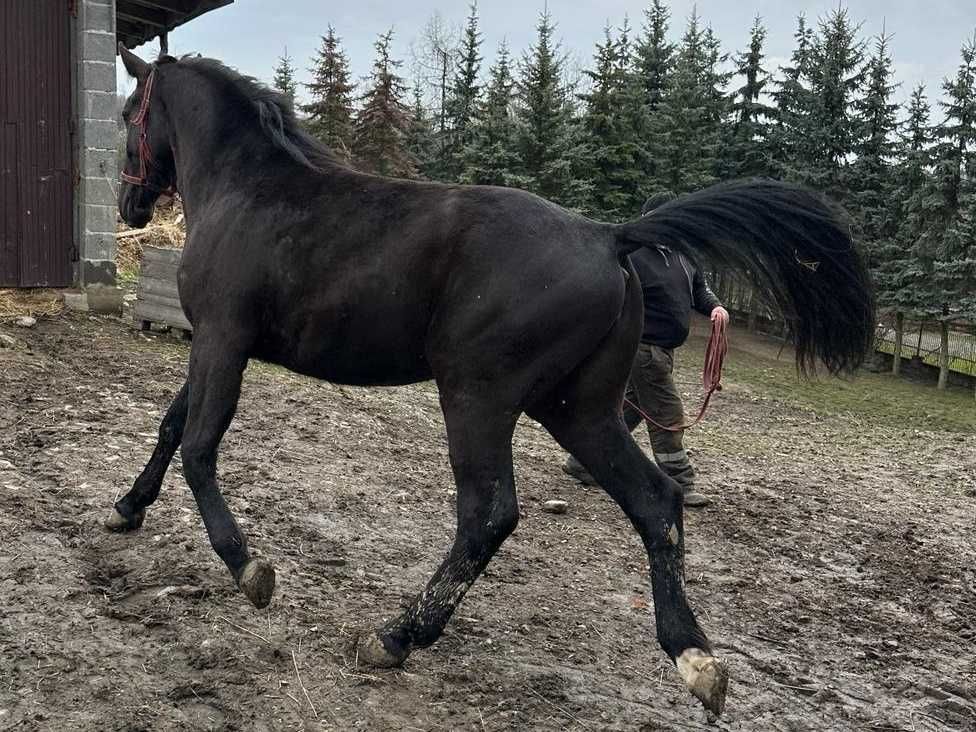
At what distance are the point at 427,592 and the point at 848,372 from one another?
201 centimetres

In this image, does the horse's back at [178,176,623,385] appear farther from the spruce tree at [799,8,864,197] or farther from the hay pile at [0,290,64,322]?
the spruce tree at [799,8,864,197]

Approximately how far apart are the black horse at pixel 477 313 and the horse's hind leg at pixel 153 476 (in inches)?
20.7

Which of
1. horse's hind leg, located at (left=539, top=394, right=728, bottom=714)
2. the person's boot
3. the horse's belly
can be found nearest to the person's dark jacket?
the person's boot

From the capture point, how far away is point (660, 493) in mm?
3586

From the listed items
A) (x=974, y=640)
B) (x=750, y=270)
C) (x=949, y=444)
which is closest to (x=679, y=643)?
(x=750, y=270)

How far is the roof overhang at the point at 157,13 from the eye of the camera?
1165 cm

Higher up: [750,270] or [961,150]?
[961,150]

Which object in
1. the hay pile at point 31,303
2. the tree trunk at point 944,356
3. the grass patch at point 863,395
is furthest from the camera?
the tree trunk at point 944,356

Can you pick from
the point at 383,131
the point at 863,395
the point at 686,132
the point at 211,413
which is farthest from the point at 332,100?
the point at 211,413

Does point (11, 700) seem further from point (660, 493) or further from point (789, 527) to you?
point (789, 527)

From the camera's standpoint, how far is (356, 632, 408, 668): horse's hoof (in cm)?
340

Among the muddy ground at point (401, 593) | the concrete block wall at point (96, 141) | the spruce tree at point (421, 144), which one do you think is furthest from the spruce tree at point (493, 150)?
the muddy ground at point (401, 593)

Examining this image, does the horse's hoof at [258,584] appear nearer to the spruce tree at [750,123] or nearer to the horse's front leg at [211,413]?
the horse's front leg at [211,413]

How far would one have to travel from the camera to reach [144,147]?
15.5ft
